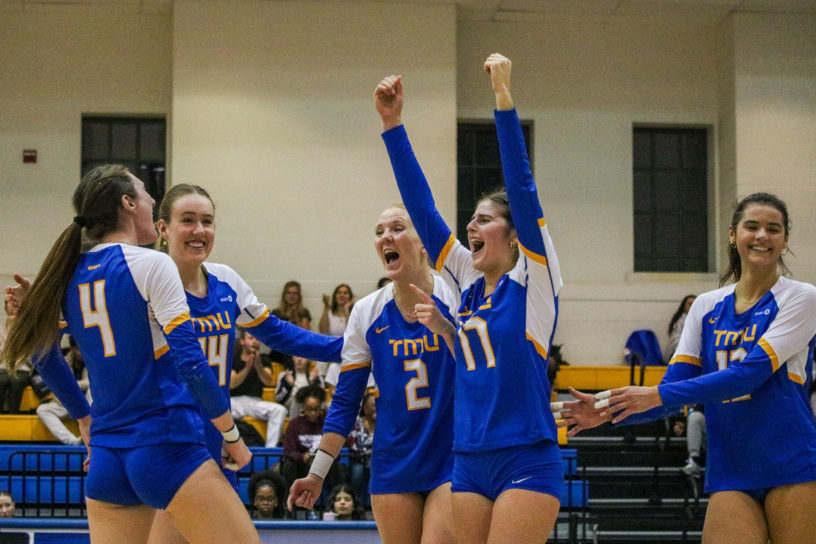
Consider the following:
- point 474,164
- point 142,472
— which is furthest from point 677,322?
point 142,472

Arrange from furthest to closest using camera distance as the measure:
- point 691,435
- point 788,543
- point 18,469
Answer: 1. point 691,435
2. point 18,469
3. point 788,543

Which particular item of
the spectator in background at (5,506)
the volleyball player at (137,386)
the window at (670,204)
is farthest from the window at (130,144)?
the volleyball player at (137,386)

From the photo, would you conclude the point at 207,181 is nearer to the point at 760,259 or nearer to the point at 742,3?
the point at 742,3

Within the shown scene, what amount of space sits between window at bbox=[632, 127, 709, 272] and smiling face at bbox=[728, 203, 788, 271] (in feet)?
32.9

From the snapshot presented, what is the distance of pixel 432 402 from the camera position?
156 inches

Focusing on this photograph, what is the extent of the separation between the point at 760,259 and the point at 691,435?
6802 millimetres

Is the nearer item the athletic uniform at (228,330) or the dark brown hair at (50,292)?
the dark brown hair at (50,292)

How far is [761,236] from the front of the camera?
3816mm

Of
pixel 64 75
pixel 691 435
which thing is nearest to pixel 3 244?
pixel 64 75

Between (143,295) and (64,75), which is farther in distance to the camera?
(64,75)

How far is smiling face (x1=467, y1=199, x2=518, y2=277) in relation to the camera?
11.8 feet

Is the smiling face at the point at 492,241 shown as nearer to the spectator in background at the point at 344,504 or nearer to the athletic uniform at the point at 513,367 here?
the athletic uniform at the point at 513,367

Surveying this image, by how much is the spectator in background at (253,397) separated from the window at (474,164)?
13.8ft

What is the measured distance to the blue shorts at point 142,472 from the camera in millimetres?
3219
